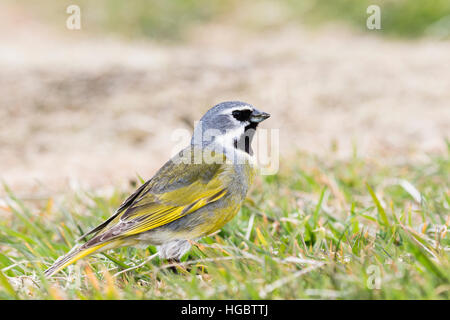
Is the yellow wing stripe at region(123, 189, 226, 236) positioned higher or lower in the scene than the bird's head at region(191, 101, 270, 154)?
lower

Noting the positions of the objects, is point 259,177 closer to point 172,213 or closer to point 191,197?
point 191,197

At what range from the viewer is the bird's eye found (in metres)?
4.37

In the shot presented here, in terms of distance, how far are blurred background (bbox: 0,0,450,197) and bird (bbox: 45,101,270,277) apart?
156 centimetres

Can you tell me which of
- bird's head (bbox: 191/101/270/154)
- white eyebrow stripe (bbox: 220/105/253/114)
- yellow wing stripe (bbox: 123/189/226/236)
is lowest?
yellow wing stripe (bbox: 123/189/226/236)

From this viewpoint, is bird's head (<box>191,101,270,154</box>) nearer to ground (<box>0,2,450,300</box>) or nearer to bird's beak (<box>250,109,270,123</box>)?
bird's beak (<box>250,109,270,123</box>)

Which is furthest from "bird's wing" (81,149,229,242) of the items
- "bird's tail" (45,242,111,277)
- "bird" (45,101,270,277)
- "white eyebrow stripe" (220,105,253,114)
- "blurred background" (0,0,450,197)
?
"blurred background" (0,0,450,197)

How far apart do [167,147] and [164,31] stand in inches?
166

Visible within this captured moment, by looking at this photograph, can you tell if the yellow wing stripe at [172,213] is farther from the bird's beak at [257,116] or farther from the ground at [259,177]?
the bird's beak at [257,116]

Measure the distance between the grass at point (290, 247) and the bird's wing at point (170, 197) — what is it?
23 centimetres

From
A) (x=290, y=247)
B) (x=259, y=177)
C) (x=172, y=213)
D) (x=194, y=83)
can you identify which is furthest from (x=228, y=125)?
(x=194, y=83)

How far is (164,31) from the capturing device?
1055cm
